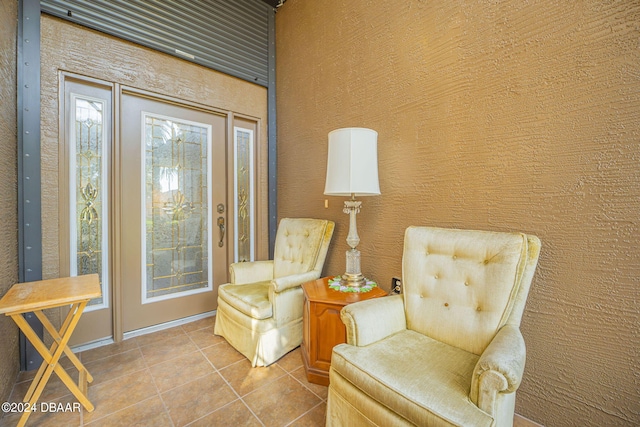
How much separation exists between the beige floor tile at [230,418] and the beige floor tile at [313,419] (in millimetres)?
211

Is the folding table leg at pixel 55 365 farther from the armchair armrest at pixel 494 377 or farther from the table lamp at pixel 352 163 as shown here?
the armchair armrest at pixel 494 377

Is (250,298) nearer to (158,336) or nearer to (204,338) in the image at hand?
(204,338)

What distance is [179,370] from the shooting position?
6.47 ft

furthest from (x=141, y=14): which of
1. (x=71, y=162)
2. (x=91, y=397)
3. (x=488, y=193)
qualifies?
(x=488, y=193)

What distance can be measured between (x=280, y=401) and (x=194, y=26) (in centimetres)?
333

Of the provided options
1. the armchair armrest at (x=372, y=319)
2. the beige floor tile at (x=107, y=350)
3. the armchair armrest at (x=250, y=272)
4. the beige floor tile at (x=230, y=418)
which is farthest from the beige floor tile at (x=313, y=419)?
the beige floor tile at (x=107, y=350)

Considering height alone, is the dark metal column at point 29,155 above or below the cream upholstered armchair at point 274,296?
above

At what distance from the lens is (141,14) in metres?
2.45

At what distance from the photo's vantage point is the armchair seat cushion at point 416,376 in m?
0.97

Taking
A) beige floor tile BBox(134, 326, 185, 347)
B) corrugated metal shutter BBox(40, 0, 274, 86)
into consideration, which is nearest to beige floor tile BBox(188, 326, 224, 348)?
beige floor tile BBox(134, 326, 185, 347)

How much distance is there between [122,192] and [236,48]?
190 centimetres

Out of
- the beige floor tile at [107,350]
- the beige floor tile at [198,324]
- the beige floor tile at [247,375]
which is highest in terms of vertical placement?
the beige floor tile at [198,324]

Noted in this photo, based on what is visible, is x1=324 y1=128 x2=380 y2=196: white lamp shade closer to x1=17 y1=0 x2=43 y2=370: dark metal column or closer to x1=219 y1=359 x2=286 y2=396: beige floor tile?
x1=219 y1=359 x2=286 y2=396: beige floor tile

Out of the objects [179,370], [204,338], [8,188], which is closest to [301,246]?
[204,338]
